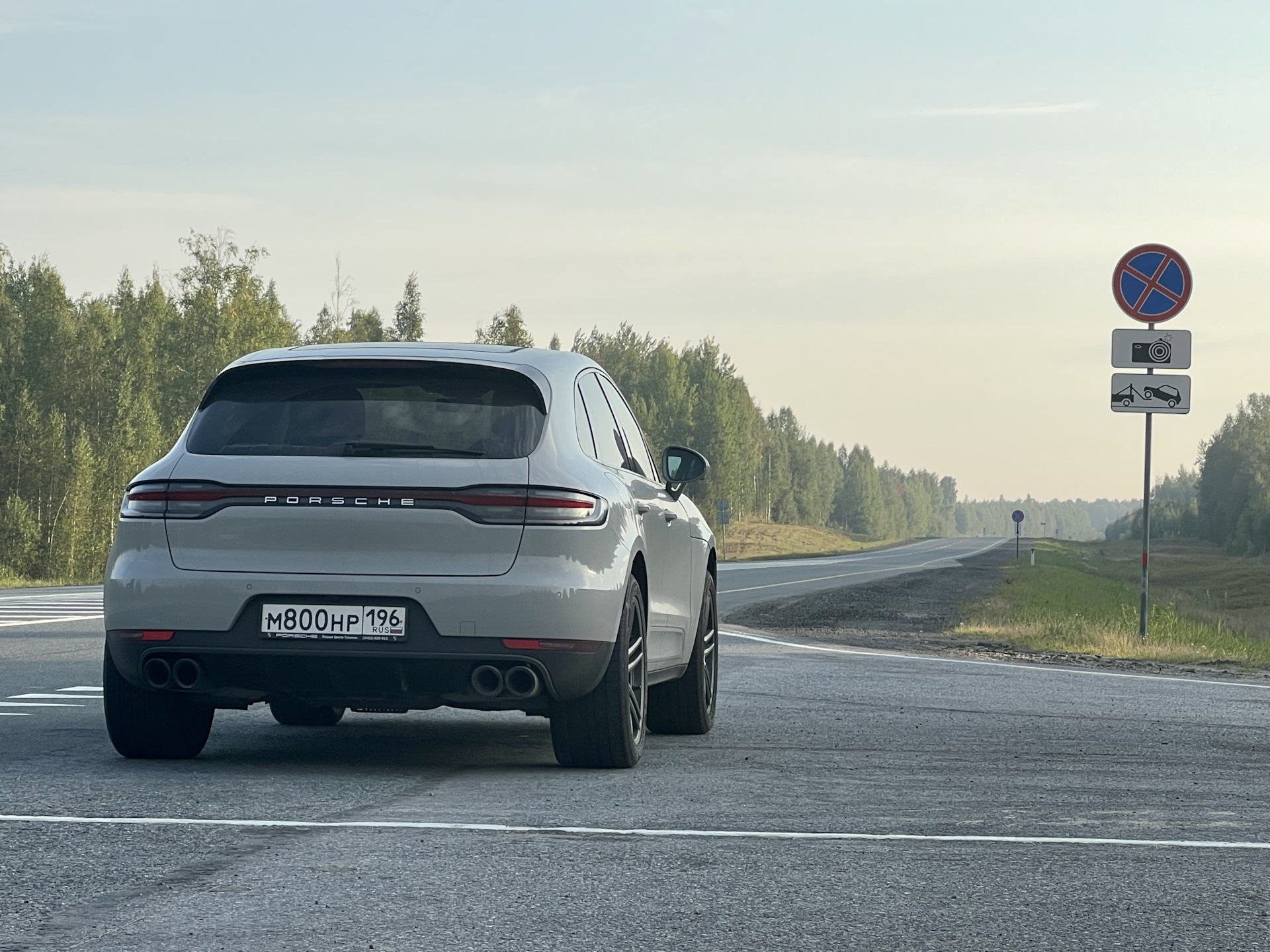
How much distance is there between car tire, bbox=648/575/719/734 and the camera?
28.5ft

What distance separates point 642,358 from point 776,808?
130331 millimetres

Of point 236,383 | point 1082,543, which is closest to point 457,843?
point 236,383

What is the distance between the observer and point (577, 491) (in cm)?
662

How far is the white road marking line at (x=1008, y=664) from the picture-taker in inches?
505

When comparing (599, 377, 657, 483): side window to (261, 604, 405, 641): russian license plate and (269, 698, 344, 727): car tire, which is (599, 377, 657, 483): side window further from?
(269, 698, 344, 727): car tire

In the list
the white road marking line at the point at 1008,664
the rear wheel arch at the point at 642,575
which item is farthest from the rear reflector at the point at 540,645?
the white road marking line at the point at 1008,664

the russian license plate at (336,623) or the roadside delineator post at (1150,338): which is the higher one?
the roadside delineator post at (1150,338)

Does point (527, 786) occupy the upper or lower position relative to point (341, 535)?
lower

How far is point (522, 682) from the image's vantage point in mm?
6566

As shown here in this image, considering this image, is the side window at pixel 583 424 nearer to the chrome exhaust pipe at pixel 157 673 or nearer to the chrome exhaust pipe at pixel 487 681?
the chrome exhaust pipe at pixel 487 681

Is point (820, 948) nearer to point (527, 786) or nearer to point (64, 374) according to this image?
point (527, 786)

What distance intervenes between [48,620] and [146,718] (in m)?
11.6

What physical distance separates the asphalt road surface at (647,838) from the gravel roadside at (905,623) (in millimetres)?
5753

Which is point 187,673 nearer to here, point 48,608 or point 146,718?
point 146,718
